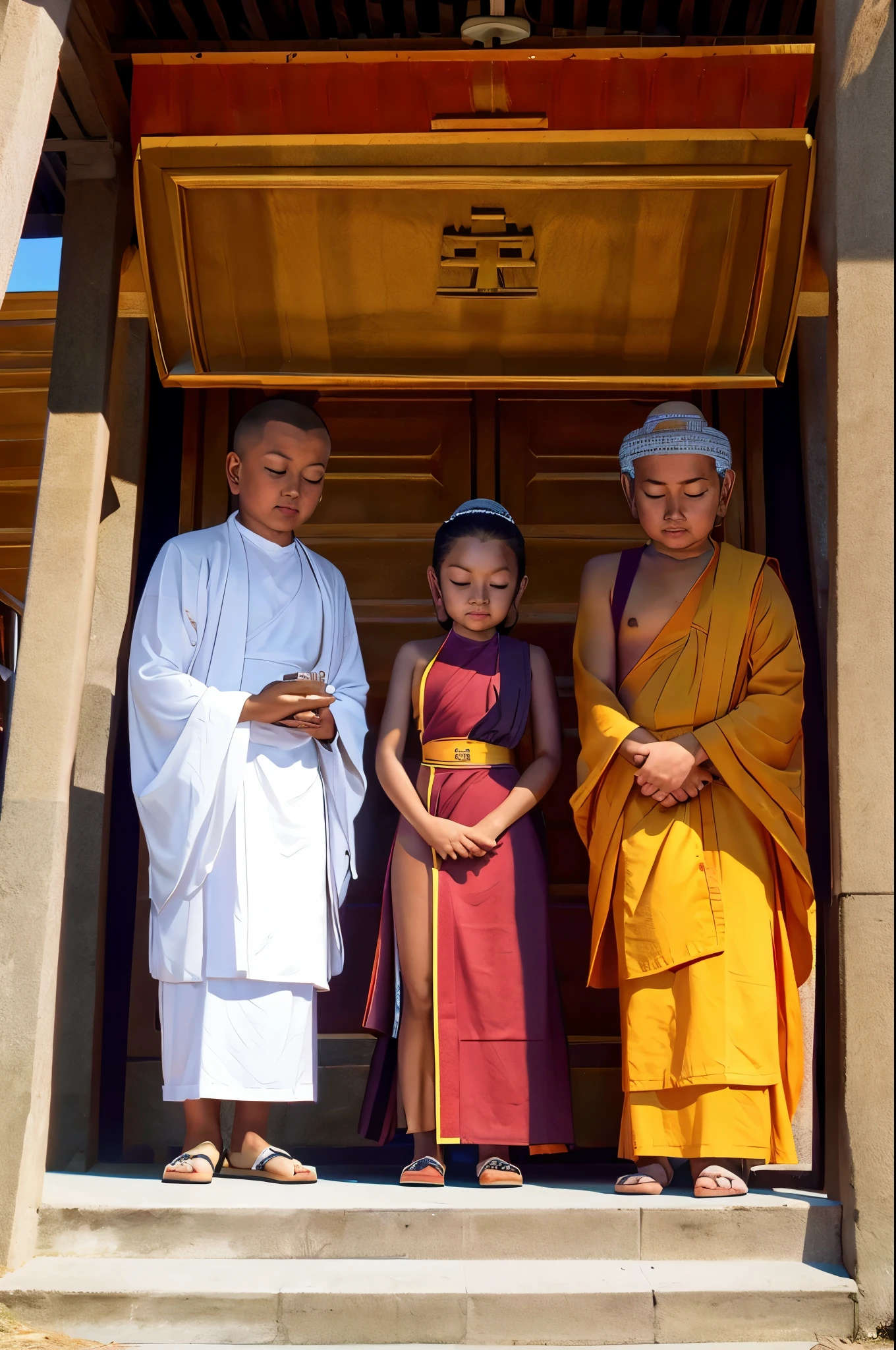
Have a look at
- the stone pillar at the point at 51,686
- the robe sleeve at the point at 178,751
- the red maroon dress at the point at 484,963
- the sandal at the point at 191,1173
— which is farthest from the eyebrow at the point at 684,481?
the sandal at the point at 191,1173

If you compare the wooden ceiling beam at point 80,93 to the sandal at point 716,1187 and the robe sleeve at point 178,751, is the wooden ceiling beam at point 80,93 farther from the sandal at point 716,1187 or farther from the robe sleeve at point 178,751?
the sandal at point 716,1187

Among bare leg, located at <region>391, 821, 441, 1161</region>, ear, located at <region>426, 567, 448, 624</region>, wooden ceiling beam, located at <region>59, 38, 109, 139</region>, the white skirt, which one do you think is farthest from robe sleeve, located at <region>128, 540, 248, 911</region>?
wooden ceiling beam, located at <region>59, 38, 109, 139</region>

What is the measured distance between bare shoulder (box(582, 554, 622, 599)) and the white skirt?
161 centimetres

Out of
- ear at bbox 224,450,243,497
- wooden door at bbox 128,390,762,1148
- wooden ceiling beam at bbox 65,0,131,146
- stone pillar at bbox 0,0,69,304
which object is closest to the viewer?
stone pillar at bbox 0,0,69,304

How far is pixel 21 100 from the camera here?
3816mm

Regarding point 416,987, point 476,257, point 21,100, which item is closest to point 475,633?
point 416,987

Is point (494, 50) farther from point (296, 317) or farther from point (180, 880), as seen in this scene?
point (180, 880)

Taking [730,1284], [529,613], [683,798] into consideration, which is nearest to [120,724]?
[529,613]

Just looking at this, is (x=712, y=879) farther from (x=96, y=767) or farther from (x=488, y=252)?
(x=488, y=252)

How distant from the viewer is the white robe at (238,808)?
397 centimetres

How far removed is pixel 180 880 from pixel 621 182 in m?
2.62

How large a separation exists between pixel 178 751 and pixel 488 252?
1999 mm

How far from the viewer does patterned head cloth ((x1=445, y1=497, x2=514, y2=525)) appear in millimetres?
4562

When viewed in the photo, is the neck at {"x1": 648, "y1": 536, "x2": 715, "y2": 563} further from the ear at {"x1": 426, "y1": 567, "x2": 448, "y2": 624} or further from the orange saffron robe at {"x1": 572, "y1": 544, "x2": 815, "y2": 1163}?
the ear at {"x1": 426, "y1": 567, "x2": 448, "y2": 624}
